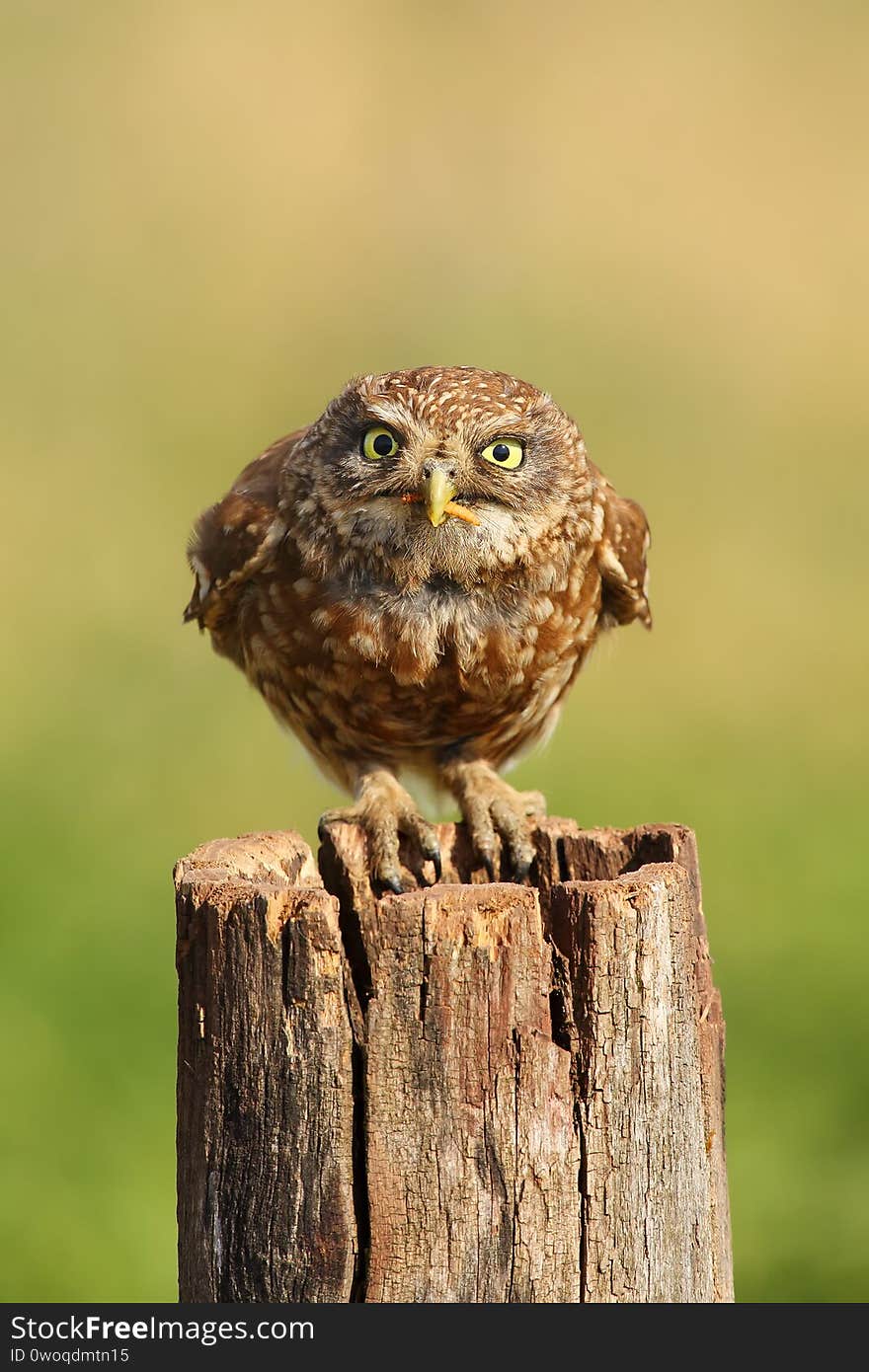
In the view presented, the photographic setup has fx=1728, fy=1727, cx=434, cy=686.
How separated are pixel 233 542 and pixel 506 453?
0.87m

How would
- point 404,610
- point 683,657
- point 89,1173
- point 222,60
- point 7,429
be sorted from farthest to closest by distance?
1. point 222,60
2. point 7,429
3. point 683,657
4. point 89,1173
5. point 404,610

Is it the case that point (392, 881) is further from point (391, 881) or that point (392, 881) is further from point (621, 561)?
point (621, 561)

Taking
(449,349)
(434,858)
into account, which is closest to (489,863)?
(434,858)

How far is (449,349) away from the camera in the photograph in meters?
10.5

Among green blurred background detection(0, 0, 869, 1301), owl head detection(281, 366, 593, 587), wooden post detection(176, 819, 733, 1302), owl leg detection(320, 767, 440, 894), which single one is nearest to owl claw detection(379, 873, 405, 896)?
owl leg detection(320, 767, 440, 894)

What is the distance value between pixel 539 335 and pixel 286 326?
5.38 ft

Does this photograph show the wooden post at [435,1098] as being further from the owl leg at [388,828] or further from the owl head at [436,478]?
the owl head at [436,478]

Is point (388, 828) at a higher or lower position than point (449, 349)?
lower

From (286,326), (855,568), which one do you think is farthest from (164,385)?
(855,568)

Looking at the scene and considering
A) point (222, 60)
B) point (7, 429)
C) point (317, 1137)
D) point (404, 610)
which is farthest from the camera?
point (222, 60)

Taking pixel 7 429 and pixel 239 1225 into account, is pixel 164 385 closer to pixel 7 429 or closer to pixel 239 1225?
pixel 7 429

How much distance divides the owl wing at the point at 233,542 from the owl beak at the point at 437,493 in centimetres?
68

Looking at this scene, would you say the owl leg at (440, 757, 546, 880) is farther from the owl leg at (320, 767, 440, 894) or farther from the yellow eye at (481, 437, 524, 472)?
the yellow eye at (481, 437, 524, 472)

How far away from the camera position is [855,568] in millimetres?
10344
